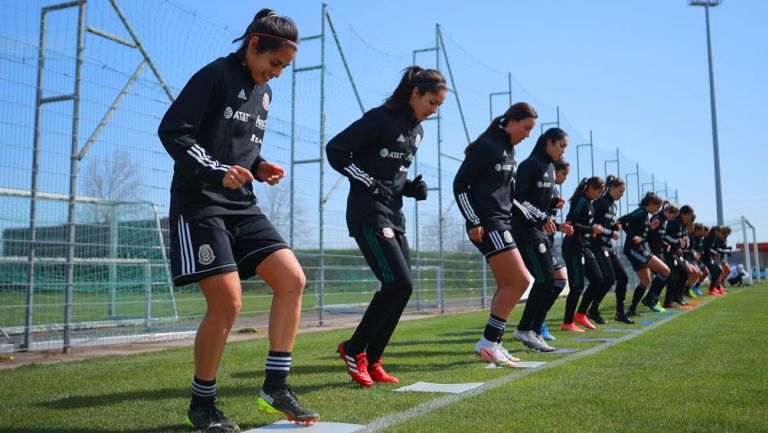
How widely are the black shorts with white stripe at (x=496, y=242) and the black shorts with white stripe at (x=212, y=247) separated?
2786mm

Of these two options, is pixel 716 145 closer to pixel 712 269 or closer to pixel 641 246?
pixel 712 269

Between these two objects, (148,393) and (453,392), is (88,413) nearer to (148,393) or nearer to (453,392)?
(148,393)

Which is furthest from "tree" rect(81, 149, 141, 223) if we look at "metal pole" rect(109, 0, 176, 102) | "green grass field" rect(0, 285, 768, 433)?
"green grass field" rect(0, 285, 768, 433)

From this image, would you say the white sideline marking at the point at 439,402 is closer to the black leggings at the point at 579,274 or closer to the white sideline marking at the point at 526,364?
the white sideline marking at the point at 526,364

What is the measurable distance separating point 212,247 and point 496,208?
331cm

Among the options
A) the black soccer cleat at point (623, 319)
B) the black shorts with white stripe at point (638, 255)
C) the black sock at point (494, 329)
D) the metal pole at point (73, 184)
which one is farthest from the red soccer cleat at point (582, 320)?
the metal pole at point (73, 184)

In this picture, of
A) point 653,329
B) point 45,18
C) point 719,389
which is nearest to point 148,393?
point 719,389

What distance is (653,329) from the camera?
9.30m

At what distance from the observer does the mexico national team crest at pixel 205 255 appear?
10.6ft

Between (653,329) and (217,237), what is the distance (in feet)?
24.6

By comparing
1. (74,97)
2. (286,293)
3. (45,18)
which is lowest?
(286,293)

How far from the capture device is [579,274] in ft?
31.1

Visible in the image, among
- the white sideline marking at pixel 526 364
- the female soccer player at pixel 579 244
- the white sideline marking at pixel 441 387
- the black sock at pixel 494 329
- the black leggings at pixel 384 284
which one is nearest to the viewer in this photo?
the white sideline marking at pixel 441 387

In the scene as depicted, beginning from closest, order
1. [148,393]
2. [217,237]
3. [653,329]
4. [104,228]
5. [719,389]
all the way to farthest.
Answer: [217,237] → [719,389] → [148,393] → [104,228] → [653,329]
